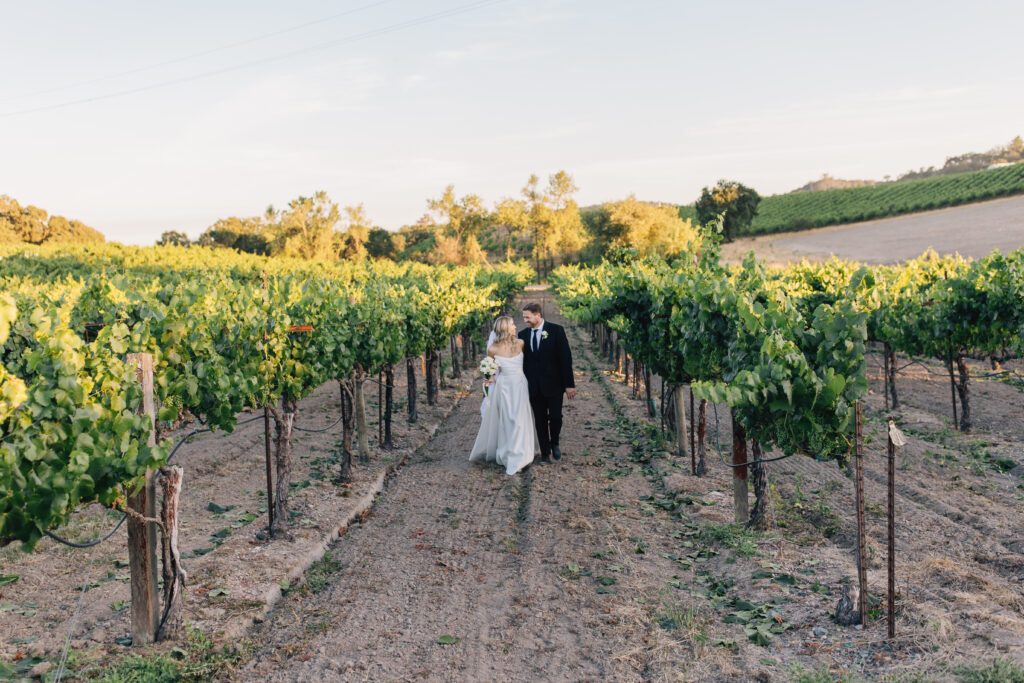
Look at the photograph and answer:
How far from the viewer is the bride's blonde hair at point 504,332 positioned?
796 cm

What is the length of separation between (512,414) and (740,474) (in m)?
2.90

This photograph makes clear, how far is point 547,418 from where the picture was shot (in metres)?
8.59

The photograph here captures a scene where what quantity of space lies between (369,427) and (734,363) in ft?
22.2

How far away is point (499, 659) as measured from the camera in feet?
12.9

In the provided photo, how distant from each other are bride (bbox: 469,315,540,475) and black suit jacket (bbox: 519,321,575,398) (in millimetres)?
163

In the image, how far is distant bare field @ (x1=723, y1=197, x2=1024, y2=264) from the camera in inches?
1686

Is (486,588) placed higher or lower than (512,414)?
lower

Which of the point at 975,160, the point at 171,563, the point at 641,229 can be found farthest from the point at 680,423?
the point at 975,160

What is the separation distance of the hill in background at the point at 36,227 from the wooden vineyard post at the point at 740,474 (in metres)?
41.7

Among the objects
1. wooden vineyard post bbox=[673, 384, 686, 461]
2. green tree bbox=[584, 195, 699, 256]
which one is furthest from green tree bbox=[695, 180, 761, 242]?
wooden vineyard post bbox=[673, 384, 686, 461]

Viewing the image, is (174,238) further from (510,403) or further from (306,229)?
(510,403)

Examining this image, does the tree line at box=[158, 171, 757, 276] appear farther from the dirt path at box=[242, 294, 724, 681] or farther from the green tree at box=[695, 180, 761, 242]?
the dirt path at box=[242, 294, 724, 681]

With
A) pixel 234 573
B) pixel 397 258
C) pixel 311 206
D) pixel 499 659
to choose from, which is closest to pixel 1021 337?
pixel 499 659

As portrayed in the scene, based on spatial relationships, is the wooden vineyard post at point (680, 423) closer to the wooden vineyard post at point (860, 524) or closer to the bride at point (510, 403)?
the bride at point (510, 403)
